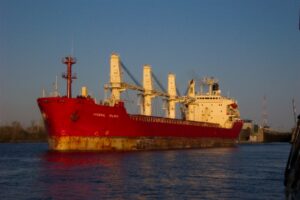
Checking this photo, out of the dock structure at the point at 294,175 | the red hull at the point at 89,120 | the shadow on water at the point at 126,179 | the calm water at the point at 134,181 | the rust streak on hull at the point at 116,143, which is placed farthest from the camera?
the rust streak on hull at the point at 116,143

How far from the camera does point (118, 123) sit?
38.8 m

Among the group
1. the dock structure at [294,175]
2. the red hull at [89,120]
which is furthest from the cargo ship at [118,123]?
the dock structure at [294,175]

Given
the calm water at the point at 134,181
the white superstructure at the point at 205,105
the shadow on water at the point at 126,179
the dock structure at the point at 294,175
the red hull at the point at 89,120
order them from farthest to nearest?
the white superstructure at the point at 205,105 → the red hull at the point at 89,120 → the shadow on water at the point at 126,179 → the calm water at the point at 134,181 → the dock structure at the point at 294,175

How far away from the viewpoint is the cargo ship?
3547 centimetres

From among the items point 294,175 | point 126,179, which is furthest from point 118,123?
point 294,175

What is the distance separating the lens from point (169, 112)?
5612 centimetres

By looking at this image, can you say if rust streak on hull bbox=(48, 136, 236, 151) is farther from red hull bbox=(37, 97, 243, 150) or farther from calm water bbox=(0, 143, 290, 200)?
calm water bbox=(0, 143, 290, 200)

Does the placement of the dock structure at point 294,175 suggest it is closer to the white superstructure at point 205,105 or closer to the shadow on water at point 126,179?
the shadow on water at point 126,179

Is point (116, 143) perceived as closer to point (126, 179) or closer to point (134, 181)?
point (126, 179)

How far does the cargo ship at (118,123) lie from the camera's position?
35469 mm

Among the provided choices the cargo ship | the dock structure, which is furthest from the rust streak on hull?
the dock structure

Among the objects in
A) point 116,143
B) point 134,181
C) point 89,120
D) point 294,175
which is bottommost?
point 134,181

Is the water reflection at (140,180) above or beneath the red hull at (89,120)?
beneath

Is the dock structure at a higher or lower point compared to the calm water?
higher
